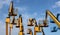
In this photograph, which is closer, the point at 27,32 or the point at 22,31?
the point at 22,31

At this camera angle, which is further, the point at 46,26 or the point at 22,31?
the point at 46,26

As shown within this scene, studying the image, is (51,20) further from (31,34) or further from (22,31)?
(22,31)

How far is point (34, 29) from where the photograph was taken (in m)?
24.1

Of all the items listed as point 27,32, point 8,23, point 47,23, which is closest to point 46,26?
point 47,23

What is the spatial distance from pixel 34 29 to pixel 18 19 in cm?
208

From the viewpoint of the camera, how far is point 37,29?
2380 cm

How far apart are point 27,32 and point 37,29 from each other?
1.27 m

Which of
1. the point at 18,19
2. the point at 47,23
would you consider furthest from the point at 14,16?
the point at 47,23

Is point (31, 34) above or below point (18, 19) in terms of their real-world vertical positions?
below

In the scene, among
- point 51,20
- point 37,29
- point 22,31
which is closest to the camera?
point 22,31

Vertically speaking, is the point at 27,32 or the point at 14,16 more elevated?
the point at 14,16

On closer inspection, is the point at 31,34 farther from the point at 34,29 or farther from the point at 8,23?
the point at 8,23

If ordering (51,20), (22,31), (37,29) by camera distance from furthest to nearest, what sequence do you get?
(51,20)
(37,29)
(22,31)

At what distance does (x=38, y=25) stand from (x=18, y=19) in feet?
6.85
